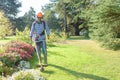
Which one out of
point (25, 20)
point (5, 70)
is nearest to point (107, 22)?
point (5, 70)

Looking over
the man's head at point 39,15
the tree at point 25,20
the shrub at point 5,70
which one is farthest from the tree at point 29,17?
the shrub at point 5,70

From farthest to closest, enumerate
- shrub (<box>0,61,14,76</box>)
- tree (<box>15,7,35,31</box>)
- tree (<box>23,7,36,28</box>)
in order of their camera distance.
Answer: tree (<box>23,7,36,28</box>) → tree (<box>15,7,35,31</box>) → shrub (<box>0,61,14,76</box>)

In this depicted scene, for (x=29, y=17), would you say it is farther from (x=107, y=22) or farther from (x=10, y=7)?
(x=107, y=22)

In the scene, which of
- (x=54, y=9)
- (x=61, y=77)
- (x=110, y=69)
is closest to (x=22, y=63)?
(x=61, y=77)

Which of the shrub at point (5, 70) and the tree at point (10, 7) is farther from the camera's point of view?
the tree at point (10, 7)

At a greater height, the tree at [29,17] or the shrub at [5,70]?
the tree at [29,17]

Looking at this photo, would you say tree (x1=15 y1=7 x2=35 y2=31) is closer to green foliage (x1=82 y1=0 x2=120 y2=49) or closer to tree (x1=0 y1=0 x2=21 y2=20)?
tree (x1=0 y1=0 x2=21 y2=20)

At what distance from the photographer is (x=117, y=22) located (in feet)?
48.4

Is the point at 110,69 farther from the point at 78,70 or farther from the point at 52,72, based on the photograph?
the point at 52,72

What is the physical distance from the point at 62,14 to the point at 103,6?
32577 mm

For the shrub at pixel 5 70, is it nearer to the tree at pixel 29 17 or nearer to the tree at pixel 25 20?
the tree at pixel 25 20

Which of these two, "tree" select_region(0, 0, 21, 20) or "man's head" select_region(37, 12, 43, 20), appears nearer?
"man's head" select_region(37, 12, 43, 20)

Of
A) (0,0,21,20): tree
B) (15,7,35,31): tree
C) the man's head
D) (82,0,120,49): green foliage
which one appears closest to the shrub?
the man's head

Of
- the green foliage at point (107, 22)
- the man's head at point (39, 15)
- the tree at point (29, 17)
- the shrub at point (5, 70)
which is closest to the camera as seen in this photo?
the shrub at point (5, 70)
